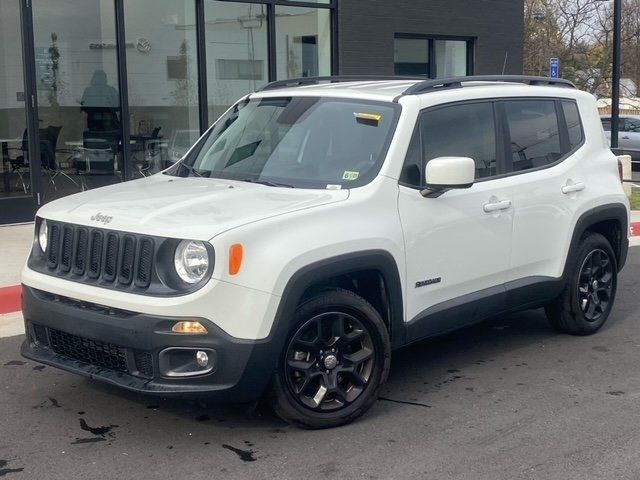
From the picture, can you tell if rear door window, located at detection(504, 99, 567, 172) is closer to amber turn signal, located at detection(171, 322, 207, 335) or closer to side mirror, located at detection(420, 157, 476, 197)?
side mirror, located at detection(420, 157, 476, 197)

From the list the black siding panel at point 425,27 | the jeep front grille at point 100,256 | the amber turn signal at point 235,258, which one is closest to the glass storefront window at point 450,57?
the black siding panel at point 425,27

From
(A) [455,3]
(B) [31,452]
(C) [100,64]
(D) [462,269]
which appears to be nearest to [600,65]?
(A) [455,3]

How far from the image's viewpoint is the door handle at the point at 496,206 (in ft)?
18.1

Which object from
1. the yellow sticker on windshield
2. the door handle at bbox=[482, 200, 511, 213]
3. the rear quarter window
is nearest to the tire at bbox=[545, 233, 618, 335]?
the rear quarter window

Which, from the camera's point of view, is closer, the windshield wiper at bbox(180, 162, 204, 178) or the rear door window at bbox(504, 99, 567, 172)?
the windshield wiper at bbox(180, 162, 204, 178)

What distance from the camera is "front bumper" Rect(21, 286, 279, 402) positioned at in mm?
4219

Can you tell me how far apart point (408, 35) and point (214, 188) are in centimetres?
1188

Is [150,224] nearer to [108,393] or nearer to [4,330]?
[108,393]

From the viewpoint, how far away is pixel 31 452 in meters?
4.46

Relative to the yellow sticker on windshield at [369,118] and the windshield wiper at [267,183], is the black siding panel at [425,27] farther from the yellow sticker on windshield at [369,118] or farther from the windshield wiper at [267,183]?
the windshield wiper at [267,183]

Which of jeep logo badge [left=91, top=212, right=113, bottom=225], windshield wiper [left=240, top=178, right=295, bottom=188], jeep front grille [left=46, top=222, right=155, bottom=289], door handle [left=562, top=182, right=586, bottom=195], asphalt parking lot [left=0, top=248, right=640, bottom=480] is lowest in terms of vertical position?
asphalt parking lot [left=0, top=248, right=640, bottom=480]

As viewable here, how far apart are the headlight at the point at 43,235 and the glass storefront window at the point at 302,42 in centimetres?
992

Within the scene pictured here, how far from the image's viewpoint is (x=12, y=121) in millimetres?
11484

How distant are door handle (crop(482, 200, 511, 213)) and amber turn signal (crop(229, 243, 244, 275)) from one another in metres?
1.91
